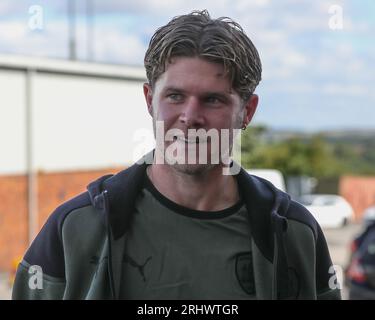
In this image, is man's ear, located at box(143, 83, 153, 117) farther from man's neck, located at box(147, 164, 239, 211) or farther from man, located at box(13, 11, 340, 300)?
man's neck, located at box(147, 164, 239, 211)

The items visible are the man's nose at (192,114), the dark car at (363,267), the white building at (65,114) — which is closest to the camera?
the man's nose at (192,114)

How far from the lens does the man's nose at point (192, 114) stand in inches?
64.0

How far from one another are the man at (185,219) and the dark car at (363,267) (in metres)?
3.82

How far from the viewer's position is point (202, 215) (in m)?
1.71

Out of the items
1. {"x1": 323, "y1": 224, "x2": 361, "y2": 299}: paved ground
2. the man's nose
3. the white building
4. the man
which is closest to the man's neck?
the man

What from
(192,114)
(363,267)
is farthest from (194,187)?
(363,267)

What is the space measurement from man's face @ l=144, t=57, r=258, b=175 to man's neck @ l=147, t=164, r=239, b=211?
55 mm

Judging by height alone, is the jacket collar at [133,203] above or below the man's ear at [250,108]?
below

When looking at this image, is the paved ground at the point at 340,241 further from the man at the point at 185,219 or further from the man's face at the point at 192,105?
the man's face at the point at 192,105

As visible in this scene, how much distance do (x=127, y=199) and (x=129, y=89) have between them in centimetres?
851

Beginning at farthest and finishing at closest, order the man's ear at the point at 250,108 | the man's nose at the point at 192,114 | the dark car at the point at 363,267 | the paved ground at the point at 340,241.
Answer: the paved ground at the point at 340,241 < the dark car at the point at 363,267 < the man's ear at the point at 250,108 < the man's nose at the point at 192,114

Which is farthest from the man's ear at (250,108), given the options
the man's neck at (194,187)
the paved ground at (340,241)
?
the paved ground at (340,241)

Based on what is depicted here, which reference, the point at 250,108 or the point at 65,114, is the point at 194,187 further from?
the point at 65,114
